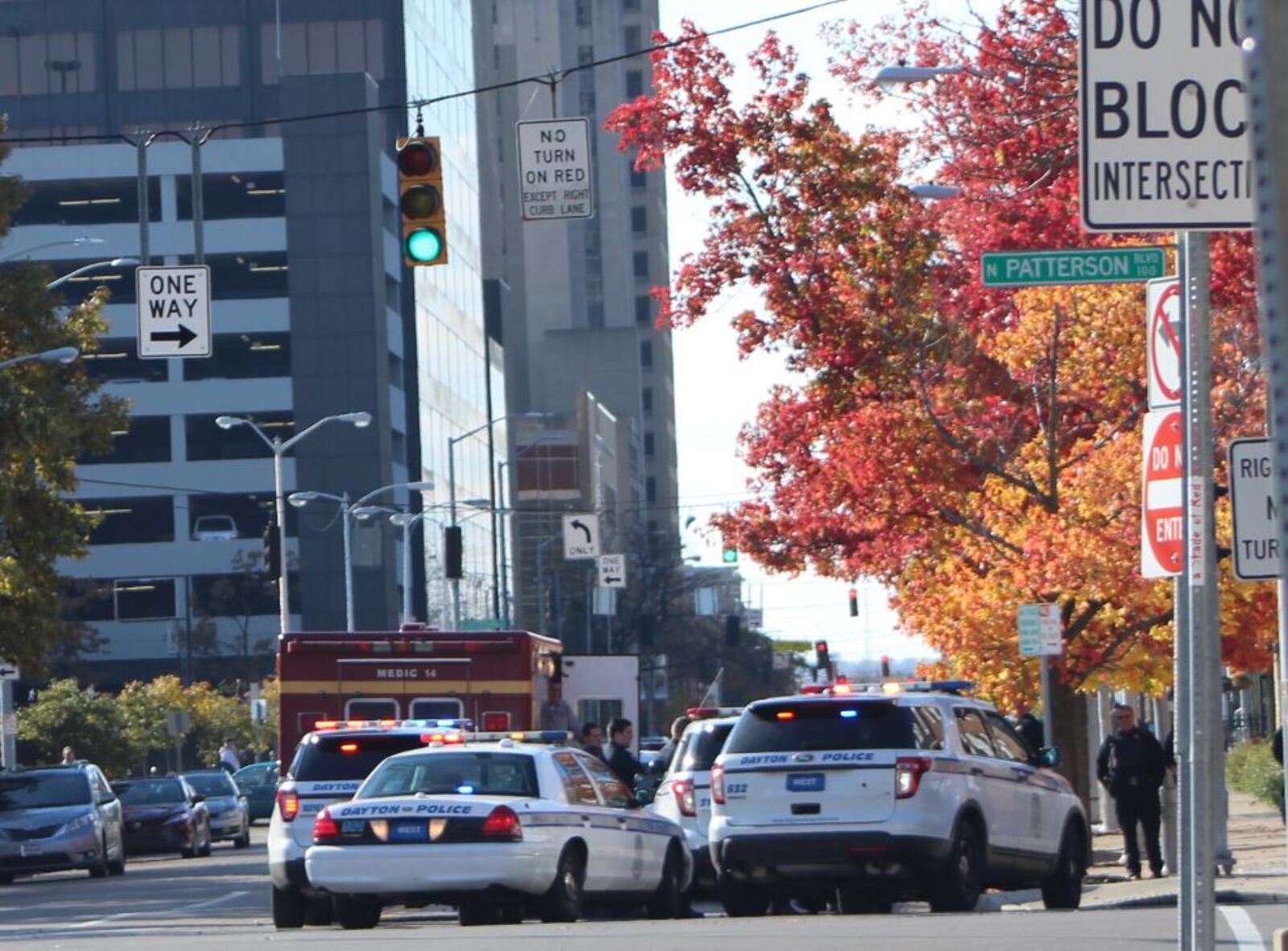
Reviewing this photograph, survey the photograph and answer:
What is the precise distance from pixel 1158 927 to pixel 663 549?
84.9 metres

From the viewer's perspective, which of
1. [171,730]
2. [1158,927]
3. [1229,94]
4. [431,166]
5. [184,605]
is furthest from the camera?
[184,605]

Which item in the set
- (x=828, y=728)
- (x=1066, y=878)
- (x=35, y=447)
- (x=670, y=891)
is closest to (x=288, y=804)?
(x=670, y=891)

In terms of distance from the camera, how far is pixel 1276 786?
109ft

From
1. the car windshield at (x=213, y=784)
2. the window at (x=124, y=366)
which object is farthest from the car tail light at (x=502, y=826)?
the window at (x=124, y=366)

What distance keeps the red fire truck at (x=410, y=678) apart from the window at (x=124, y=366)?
65.1m

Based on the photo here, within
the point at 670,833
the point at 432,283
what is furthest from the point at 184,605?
the point at 670,833

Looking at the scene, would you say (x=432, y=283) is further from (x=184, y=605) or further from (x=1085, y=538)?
(x=1085, y=538)

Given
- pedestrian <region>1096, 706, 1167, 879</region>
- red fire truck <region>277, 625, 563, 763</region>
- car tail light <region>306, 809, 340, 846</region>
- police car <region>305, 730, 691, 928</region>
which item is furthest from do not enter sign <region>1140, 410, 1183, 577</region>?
red fire truck <region>277, 625, 563, 763</region>

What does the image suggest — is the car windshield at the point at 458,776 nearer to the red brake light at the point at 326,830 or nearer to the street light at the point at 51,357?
the red brake light at the point at 326,830

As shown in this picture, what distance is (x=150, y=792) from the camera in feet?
135

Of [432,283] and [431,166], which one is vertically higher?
[432,283]

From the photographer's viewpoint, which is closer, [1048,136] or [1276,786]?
[1048,136]

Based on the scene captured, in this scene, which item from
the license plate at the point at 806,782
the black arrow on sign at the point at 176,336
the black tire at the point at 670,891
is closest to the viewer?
the license plate at the point at 806,782

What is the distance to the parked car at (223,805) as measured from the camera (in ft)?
147
